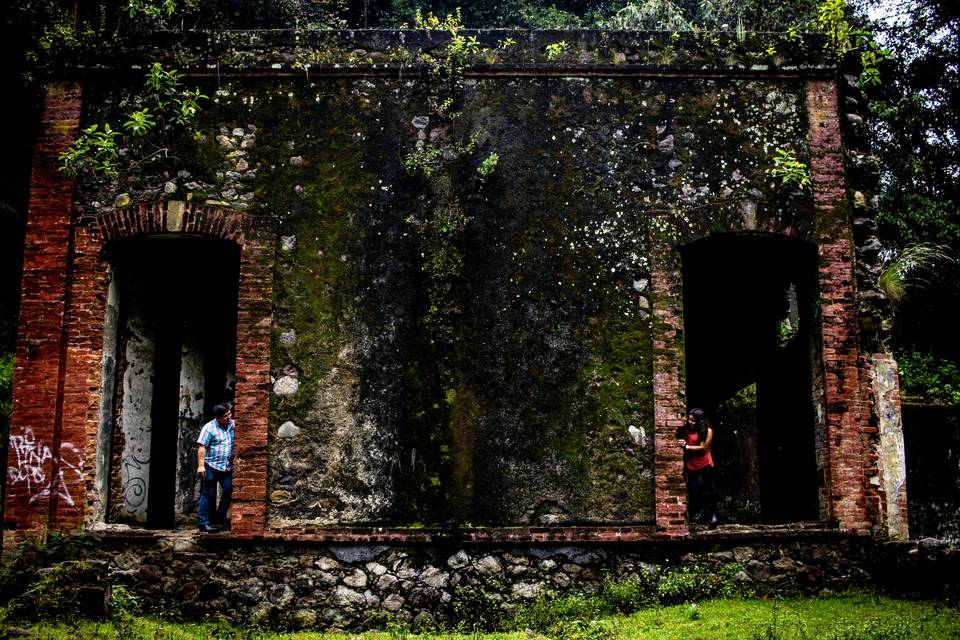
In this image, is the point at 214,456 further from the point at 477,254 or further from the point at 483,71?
the point at 483,71

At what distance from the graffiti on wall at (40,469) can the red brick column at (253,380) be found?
5.10 feet

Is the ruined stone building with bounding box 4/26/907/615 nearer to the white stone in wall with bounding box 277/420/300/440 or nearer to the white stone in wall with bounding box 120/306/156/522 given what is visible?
the white stone in wall with bounding box 277/420/300/440

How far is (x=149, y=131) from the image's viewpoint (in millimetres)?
8922

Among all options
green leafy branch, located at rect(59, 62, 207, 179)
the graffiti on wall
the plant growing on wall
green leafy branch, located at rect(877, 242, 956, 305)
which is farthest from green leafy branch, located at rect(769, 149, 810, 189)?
the graffiti on wall

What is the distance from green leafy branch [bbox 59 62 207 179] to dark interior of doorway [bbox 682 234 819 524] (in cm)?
522

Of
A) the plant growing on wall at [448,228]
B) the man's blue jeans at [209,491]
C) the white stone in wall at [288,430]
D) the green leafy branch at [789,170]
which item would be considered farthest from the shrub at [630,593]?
the green leafy branch at [789,170]

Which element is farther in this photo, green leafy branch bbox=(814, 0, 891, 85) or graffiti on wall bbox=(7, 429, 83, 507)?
green leafy branch bbox=(814, 0, 891, 85)

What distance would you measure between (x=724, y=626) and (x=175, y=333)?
725 centimetres

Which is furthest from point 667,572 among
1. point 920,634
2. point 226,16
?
point 226,16

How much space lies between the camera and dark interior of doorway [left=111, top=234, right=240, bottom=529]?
9.44 metres

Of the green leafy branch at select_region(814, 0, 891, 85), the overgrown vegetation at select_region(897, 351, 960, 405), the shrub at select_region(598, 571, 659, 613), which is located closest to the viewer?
the shrub at select_region(598, 571, 659, 613)

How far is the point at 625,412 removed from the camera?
8.48 m

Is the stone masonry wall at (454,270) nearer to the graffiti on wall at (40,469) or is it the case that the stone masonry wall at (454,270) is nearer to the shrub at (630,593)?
the graffiti on wall at (40,469)

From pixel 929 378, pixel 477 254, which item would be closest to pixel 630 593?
pixel 477 254
